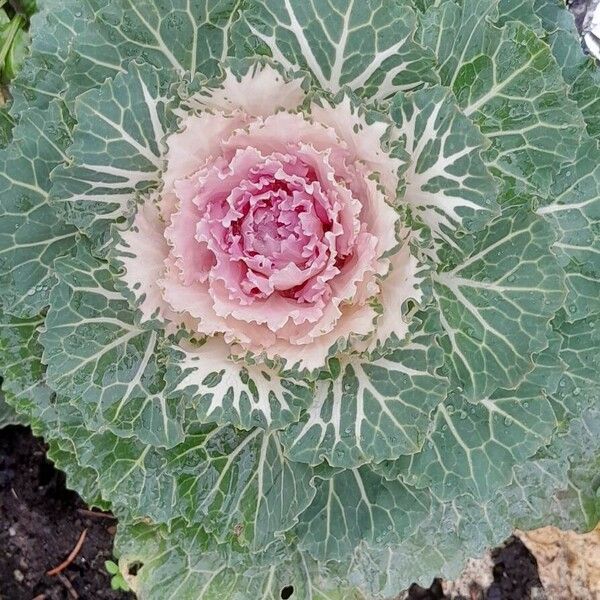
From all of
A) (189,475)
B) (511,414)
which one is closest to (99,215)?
(189,475)

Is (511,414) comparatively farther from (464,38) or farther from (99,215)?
(99,215)

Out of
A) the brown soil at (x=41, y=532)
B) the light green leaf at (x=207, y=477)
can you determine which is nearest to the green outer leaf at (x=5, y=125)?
the light green leaf at (x=207, y=477)

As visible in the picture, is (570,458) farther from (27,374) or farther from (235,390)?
(27,374)

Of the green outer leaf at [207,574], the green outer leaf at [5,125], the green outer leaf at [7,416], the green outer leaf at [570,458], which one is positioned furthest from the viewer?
the green outer leaf at [7,416]

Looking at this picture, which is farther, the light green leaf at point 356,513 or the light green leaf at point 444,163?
the light green leaf at point 356,513

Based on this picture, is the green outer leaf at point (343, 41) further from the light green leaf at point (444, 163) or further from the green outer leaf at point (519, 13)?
the green outer leaf at point (519, 13)

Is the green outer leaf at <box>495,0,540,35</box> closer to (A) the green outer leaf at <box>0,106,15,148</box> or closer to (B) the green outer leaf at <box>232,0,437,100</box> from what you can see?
(B) the green outer leaf at <box>232,0,437,100</box>

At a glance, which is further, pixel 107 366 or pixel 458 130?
pixel 107 366
